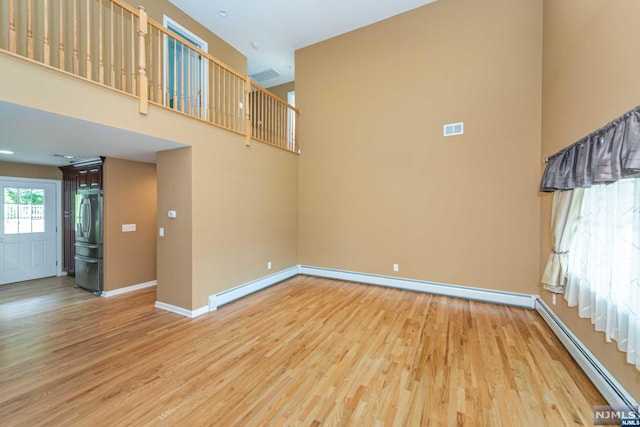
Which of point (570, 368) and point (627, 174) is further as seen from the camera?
point (570, 368)

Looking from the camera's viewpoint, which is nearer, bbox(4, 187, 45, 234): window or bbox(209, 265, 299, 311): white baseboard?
bbox(209, 265, 299, 311): white baseboard

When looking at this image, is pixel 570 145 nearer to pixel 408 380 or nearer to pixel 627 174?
pixel 627 174

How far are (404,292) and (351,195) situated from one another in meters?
2.10

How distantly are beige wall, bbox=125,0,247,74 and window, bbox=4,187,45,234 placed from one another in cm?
435

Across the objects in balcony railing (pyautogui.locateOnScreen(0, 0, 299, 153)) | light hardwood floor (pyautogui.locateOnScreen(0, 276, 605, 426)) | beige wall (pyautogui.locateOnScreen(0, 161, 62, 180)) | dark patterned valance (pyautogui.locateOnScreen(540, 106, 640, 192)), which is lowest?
light hardwood floor (pyautogui.locateOnScreen(0, 276, 605, 426))

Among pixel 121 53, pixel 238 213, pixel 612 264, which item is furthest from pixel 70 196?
pixel 612 264

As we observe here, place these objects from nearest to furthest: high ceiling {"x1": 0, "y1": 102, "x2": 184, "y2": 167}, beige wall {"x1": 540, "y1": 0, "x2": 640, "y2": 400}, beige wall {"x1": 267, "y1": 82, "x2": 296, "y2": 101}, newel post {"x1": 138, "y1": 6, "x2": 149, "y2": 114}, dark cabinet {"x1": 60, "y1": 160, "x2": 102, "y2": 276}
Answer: beige wall {"x1": 540, "y1": 0, "x2": 640, "y2": 400}
high ceiling {"x1": 0, "y1": 102, "x2": 184, "y2": 167}
newel post {"x1": 138, "y1": 6, "x2": 149, "y2": 114}
dark cabinet {"x1": 60, "y1": 160, "x2": 102, "y2": 276}
beige wall {"x1": 267, "y1": 82, "x2": 296, "y2": 101}

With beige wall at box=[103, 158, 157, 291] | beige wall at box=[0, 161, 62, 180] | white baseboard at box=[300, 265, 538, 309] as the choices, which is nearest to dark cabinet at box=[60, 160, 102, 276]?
beige wall at box=[0, 161, 62, 180]

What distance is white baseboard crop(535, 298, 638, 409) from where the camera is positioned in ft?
Result: 6.02

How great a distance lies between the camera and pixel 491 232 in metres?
4.02

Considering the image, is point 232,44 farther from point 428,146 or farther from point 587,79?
point 587,79

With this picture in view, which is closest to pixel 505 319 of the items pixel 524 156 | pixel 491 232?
pixel 491 232

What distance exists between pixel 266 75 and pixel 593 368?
26.8 ft

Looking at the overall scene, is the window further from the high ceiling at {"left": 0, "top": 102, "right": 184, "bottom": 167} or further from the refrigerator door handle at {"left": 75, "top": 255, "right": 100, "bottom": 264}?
the refrigerator door handle at {"left": 75, "top": 255, "right": 100, "bottom": 264}
